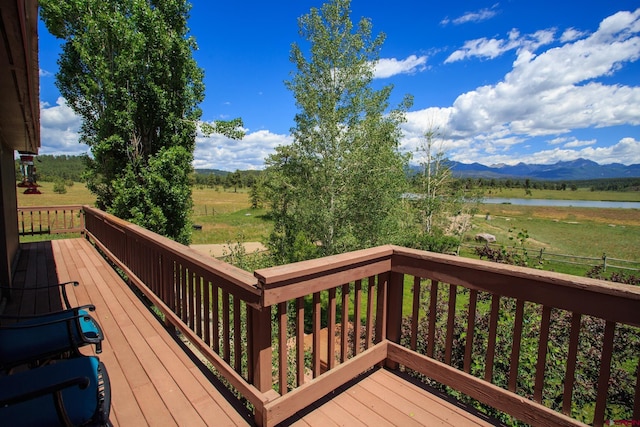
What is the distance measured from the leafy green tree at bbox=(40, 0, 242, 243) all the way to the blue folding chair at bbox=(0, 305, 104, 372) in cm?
587

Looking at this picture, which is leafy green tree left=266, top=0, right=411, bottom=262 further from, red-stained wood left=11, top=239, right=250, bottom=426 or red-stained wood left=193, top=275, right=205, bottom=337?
red-stained wood left=193, top=275, right=205, bottom=337

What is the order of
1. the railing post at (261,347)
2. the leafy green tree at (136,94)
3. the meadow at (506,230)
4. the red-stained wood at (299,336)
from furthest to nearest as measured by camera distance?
1. the meadow at (506,230)
2. the leafy green tree at (136,94)
3. the red-stained wood at (299,336)
4. the railing post at (261,347)

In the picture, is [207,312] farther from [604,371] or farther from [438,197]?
[438,197]

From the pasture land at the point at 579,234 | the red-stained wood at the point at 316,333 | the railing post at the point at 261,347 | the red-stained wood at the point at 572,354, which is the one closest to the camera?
the red-stained wood at the point at 572,354

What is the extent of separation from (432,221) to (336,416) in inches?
652

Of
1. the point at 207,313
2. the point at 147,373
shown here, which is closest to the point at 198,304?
the point at 207,313

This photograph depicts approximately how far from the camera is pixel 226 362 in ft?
6.73

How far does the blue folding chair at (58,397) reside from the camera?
1.19 m

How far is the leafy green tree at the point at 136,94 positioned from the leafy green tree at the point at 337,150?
115 inches

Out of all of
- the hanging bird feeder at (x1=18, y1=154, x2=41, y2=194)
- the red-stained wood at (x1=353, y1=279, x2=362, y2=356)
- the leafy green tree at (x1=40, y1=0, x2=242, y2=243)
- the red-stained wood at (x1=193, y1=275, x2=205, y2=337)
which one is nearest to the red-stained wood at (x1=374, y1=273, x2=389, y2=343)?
the red-stained wood at (x1=353, y1=279, x2=362, y2=356)

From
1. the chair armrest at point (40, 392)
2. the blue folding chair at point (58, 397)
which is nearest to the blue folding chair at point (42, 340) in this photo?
the blue folding chair at point (58, 397)

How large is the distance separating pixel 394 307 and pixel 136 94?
317 inches

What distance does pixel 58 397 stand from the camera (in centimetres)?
120

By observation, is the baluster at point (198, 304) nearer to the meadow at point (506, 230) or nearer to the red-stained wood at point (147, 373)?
the red-stained wood at point (147, 373)
